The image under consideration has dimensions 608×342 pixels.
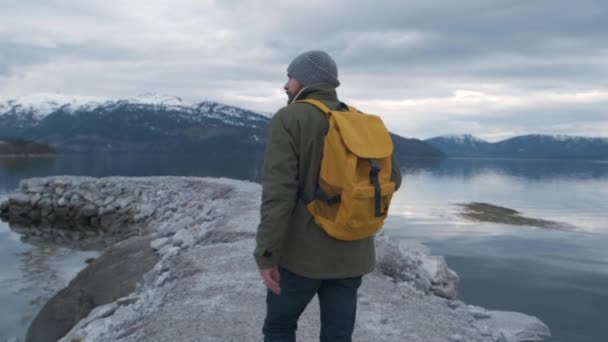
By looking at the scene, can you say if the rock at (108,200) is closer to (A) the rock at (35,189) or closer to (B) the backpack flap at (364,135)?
(A) the rock at (35,189)

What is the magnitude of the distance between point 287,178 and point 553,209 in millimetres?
31931

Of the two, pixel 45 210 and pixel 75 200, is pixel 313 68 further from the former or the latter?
pixel 45 210

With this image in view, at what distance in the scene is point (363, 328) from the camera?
574 cm

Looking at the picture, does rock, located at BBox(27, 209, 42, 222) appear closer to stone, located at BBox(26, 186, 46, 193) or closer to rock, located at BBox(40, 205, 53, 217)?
rock, located at BBox(40, 205, 53, 217)

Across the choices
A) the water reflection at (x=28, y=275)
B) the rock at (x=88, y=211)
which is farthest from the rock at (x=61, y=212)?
the water reflection at (x=28, y=275)

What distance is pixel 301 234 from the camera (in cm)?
320

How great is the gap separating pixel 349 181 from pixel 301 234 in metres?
0.50

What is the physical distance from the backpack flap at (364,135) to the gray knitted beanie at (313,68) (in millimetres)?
347

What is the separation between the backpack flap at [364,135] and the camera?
3.05m

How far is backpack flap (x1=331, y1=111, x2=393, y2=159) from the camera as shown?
10.0 feet

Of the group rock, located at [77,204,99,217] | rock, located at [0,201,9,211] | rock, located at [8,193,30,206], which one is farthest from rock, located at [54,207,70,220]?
rock, located at [0,201,9,211]

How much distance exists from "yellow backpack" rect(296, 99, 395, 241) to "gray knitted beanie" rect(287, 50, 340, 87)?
0.23 m

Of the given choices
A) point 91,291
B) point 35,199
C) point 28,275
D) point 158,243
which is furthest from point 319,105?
point 35,199

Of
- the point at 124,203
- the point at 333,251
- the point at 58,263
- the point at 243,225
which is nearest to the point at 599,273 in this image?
the point at 243,225
